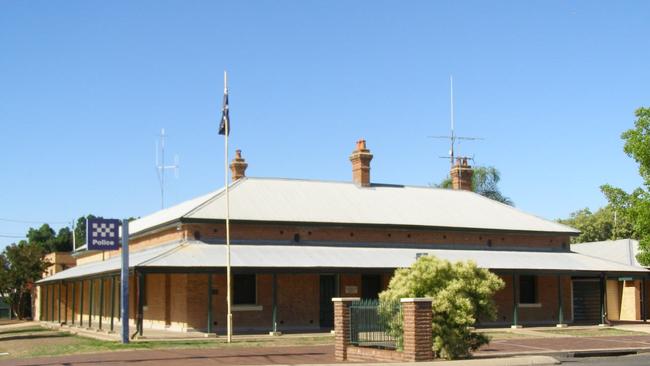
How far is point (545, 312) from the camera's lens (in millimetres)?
38656

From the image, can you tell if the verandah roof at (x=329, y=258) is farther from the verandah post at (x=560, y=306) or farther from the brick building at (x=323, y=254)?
→ the verandah post at (x=560, y=306)

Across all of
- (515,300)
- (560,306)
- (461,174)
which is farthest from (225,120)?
(461,174)

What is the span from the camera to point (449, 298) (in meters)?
20.8

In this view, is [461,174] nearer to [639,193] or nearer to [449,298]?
[639,193]

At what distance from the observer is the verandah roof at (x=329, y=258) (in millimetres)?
31062

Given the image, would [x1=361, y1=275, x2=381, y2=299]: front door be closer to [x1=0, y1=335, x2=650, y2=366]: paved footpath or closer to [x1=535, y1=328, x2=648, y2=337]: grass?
[x1=535, y1=328, x2=648, y2=337]: grass

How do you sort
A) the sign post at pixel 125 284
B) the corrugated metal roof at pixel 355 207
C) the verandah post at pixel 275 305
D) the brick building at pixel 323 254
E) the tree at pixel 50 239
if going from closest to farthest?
the sign post at pixel 125 284
the verandah post at pixel 275 305
the brick building at pixel 323 254
the corrugated metal roof at pixel 355 207
the tree at pixel 50 239

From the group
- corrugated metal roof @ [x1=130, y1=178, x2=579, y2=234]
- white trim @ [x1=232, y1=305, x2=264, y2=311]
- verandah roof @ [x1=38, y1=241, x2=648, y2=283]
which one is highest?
corrugated metal roof @ [x1=130, y1=178, x2=579, y2=234]

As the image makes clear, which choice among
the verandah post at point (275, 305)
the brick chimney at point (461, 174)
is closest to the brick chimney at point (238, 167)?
the verandah post at point (275, 305)

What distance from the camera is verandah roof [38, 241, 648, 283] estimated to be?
31.1m

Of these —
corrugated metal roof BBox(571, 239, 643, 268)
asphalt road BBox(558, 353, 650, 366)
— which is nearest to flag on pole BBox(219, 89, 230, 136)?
asphalt road BBox(558, 353, 650, 366)

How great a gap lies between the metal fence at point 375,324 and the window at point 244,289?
38.6 ft

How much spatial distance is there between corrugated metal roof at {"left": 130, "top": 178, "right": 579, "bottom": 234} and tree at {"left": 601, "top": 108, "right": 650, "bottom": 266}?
4.97 meters

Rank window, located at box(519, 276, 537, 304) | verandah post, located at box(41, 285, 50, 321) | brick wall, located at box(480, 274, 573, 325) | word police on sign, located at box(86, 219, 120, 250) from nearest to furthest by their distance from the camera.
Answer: word police on sign, located at box(86, 219, 120, 250) → brick wall, located at box(480, 274, 573, 325) → window, located at box(519, 276, 537, 304) → verandah post, located at box(41, 285, 50, 321)
